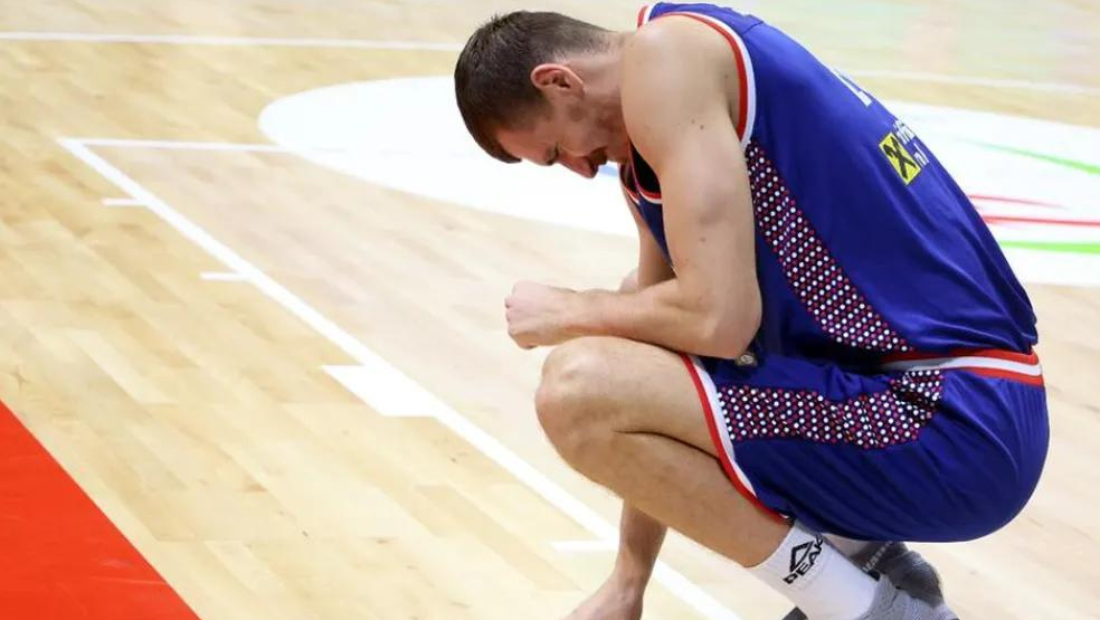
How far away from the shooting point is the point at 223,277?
4.23m

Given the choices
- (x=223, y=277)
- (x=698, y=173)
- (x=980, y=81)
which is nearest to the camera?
(x=698, y=173)

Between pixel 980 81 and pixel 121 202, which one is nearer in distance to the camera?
pixel 121 202

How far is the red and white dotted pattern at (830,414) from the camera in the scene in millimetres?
2277

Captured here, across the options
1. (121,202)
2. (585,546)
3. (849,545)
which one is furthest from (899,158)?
(121,202)

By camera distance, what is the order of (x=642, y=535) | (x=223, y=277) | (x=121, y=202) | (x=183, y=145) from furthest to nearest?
(x=183, y=145) → (x=121, y=202) → (x=223, y=277) → (x=642, y=535)

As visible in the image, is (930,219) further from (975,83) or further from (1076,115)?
(975,83)

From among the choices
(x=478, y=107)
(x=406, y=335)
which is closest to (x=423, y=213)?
(x=406, y=335)

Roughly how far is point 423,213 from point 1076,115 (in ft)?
10.0

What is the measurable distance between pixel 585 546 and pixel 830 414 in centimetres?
78

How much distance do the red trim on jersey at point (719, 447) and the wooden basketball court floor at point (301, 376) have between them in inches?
18.8

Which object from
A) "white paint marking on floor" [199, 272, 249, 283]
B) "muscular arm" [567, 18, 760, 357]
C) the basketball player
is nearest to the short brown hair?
the basketball player

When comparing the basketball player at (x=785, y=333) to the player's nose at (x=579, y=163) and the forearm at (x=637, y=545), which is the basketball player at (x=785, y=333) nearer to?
the player's nose at (x=579, y=163)

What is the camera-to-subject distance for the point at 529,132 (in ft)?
7.68

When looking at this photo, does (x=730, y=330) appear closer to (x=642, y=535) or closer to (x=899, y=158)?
(x=899, y=158)
